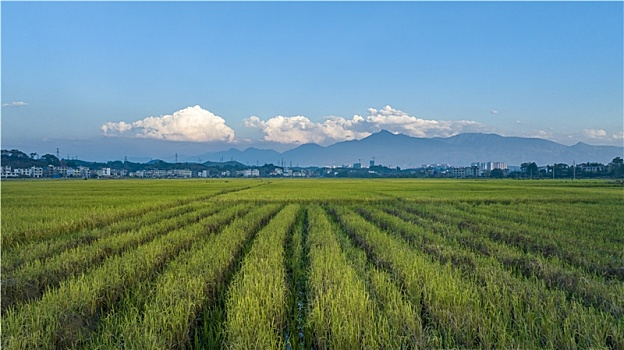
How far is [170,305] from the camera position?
12.9 feet

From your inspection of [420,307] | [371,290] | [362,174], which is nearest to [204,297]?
[371,290]

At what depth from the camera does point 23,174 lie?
8438 cm

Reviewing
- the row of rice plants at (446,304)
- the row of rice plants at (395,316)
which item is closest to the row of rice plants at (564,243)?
the row of rice plants at (446,304)

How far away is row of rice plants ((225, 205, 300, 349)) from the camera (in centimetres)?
329

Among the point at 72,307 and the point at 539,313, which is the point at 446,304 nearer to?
the point at 539,313

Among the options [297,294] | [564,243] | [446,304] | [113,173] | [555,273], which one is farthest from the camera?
[113,173]

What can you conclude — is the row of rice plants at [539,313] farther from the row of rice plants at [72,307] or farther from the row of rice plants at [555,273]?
the row of rice plants at [72,307]

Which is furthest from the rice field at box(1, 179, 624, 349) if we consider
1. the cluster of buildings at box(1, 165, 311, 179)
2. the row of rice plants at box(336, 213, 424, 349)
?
the cluster of buildings at box(1, 165, 311, 179)

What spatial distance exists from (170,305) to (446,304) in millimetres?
3095

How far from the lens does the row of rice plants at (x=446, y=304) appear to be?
3393mm

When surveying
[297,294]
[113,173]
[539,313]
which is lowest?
[297,294]

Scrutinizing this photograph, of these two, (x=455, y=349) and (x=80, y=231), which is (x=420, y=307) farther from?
(x=80, y=231)

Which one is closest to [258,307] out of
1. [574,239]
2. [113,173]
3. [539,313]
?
[539,313]

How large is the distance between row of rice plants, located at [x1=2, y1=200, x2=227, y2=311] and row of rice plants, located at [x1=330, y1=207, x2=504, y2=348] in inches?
193
